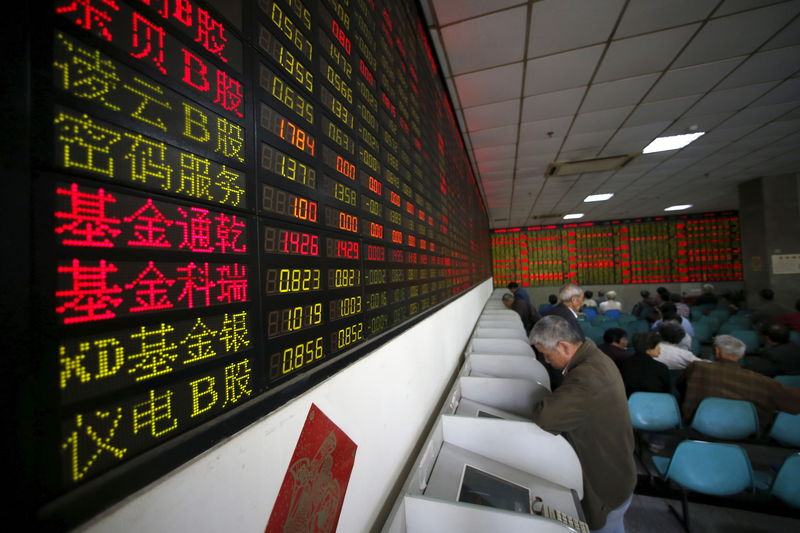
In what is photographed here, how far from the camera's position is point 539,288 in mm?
11352

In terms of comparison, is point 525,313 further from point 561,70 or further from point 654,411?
point 561,70

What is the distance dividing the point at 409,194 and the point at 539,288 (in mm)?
11057

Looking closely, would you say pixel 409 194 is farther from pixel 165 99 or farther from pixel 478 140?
pixel 478 140

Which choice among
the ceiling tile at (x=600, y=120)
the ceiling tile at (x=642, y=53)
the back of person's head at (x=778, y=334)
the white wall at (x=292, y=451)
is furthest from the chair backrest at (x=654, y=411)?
the ceiling tile at (x=600, y=120)

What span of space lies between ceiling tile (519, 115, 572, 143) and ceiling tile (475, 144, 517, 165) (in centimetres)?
25

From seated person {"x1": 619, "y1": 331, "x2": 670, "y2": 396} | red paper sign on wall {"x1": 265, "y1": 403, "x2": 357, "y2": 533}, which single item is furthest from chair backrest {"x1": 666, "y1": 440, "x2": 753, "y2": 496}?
red paper sign on wall {"x1": 265, "y1": 403, "x2": 357, "y2": 533}

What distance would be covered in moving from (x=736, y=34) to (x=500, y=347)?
3.22 meters

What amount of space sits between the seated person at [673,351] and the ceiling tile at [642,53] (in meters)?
2.56

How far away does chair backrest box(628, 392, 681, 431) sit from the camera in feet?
7.51

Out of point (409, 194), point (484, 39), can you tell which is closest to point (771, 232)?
point (484, 39)

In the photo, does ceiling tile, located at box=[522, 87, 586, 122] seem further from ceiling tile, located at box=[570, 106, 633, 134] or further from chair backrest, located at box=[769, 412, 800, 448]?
chair backrest, located at box=[769, 412, 800, 448]

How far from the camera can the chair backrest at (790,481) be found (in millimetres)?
1622

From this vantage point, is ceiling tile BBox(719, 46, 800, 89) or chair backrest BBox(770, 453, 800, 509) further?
ceiling tile BBox(719, 46, 800, 89)

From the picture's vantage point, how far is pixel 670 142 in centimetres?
441
